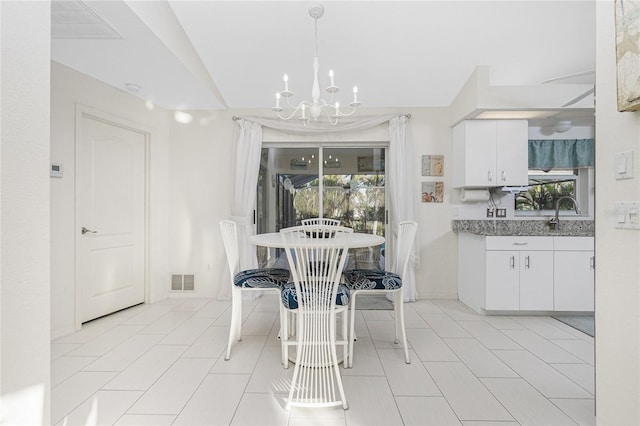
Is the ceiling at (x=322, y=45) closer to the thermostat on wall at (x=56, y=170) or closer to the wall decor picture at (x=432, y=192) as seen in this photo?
the thermostat on wall at (x=56, y=170)

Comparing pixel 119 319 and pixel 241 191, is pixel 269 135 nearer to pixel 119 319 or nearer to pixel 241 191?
pixel 241 191

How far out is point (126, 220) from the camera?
346 cm

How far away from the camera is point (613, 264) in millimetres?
1386

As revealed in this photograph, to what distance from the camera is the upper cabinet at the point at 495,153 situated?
11.4 feet

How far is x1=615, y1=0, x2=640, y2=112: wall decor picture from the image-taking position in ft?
3.87

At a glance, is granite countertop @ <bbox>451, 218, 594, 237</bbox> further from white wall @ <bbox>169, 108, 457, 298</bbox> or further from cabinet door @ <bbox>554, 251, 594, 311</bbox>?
white wall @ <bbox>169, 108, 457, 298</bbox>

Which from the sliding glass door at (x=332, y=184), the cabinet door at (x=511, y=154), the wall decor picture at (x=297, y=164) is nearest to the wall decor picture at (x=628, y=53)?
the cabinet door at (x=511, y=154)

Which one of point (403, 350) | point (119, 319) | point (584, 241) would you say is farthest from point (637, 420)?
point (119, 319)

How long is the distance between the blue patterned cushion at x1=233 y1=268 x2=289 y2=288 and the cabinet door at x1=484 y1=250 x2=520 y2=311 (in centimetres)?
212

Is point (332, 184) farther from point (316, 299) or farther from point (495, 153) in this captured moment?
point (316, 299)

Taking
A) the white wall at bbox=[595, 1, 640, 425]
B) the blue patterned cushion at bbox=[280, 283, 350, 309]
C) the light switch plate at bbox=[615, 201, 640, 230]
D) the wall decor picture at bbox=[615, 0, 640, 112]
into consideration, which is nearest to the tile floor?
the white wall at bbox=[595, 1, 640, 425]

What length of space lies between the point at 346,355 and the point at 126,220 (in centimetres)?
284

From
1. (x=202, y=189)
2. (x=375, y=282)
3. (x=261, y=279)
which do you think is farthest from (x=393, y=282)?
(x=202, y=189)

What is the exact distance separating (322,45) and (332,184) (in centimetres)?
166
